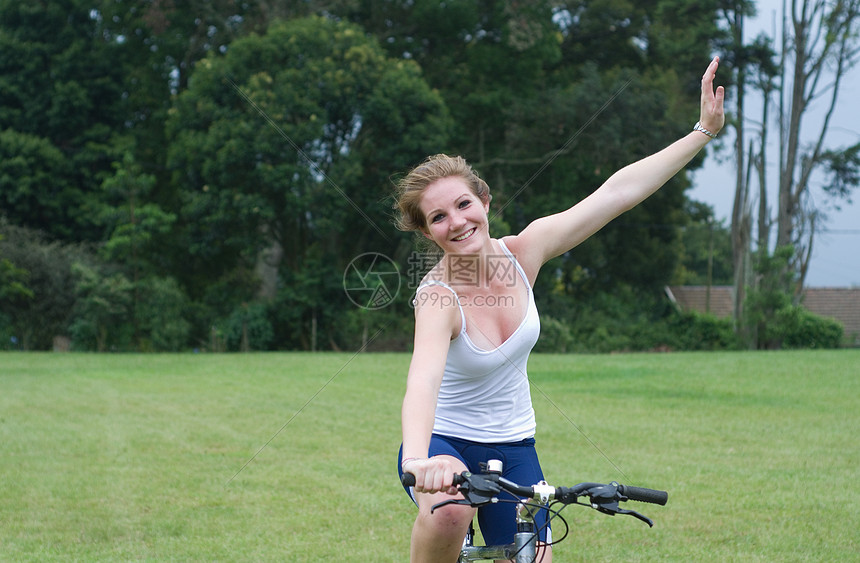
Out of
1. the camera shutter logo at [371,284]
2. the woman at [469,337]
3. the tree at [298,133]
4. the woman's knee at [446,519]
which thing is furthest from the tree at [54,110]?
the woman's knee at [446,519]

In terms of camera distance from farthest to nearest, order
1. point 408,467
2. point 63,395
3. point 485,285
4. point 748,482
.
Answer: point 63,395 → point 748,482 → point 485,285 → point 408,467

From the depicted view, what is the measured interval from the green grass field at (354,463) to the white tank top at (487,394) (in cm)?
289

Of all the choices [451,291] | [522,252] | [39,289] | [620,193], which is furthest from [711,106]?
[39,289]

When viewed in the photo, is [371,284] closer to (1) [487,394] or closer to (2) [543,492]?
(1) [487,394]

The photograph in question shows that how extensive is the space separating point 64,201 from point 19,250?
13.7ft

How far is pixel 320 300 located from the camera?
2767 centimetres

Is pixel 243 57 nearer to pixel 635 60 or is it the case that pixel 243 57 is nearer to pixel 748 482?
pixel 635 60

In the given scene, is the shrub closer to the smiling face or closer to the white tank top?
the white tank top

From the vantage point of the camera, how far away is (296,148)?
24828 millimetres

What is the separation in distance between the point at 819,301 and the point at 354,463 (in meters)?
45.7

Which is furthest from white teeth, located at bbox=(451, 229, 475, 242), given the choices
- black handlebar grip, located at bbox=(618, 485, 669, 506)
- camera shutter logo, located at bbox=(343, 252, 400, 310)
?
camera shutter logo, located at bbox=(343, 252, 400, 310)

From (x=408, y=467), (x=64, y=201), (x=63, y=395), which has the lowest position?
(x=63, y=395)

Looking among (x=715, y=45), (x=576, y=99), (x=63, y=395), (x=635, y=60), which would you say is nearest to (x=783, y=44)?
(x=715, y=45)

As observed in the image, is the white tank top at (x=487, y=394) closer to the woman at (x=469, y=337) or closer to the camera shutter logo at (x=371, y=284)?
the woman at (x=469, y=337)
